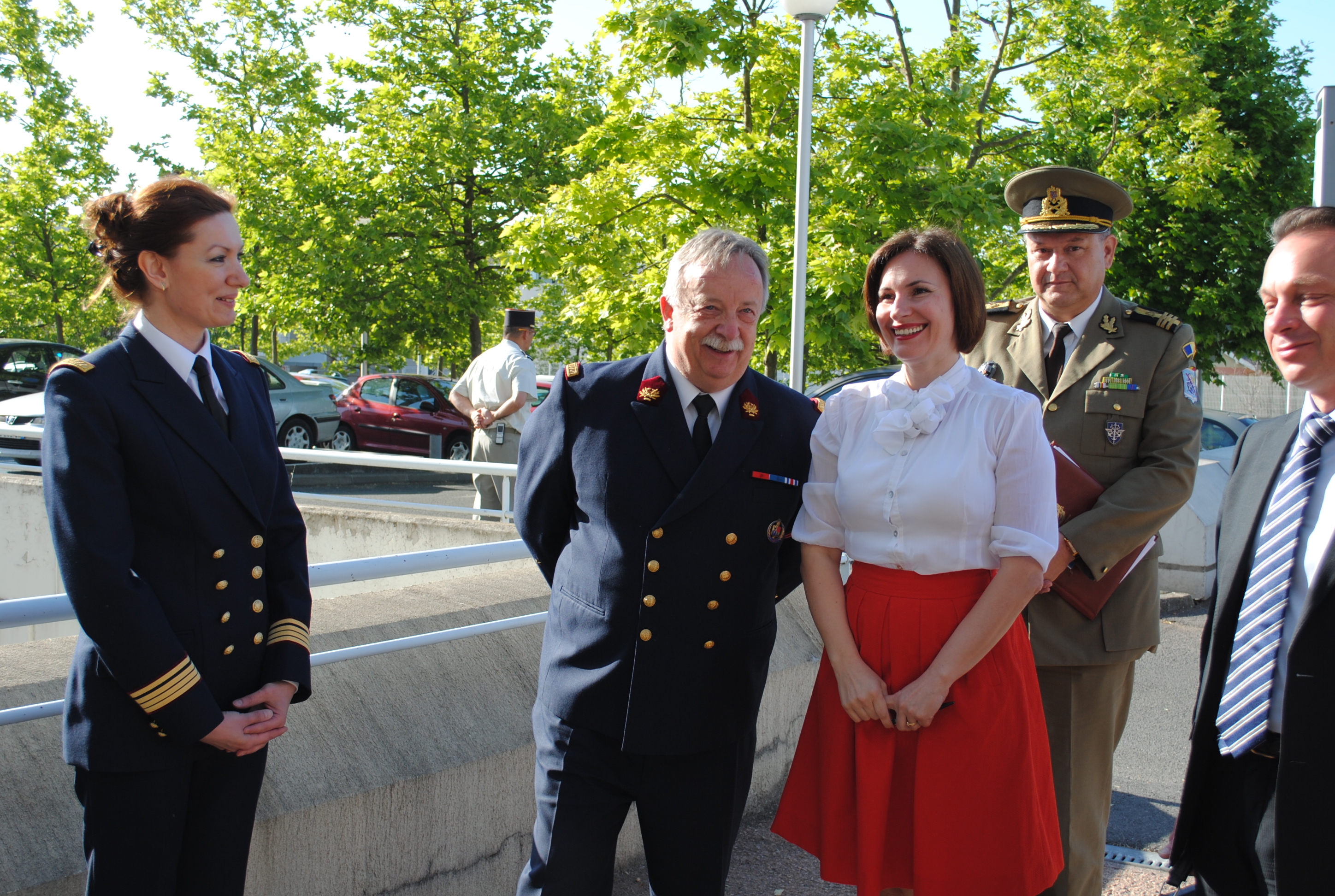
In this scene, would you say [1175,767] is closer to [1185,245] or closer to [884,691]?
[884,691]

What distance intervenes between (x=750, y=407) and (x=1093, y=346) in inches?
51.2

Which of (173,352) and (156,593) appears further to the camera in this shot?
(173,352)

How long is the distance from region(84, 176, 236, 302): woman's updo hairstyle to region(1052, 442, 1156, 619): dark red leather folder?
7.90 ft

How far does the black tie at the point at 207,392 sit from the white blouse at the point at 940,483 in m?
1.44

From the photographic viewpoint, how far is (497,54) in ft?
66.9

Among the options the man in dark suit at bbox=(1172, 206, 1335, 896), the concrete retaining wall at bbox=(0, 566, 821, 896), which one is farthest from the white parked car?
the man in dark suit at bbox=(1172, 206, 1335, 896)

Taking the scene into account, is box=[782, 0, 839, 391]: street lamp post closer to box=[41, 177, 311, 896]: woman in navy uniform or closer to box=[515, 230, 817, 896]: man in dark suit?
box=[515, 230, 817, 896]: man in dark suit

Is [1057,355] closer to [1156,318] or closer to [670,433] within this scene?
[1156,318]

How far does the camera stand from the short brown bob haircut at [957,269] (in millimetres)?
2590

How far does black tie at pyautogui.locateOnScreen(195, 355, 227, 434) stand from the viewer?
238 centimetres

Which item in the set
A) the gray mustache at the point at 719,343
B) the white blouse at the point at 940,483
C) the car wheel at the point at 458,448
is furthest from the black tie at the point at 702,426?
the car wheel at the point at 458,448

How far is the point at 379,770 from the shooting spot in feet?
9.27

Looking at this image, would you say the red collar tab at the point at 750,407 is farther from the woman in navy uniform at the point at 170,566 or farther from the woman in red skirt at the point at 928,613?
the woman in navy uniform at the point at 170,566

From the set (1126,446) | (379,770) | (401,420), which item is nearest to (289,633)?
(379,770)
